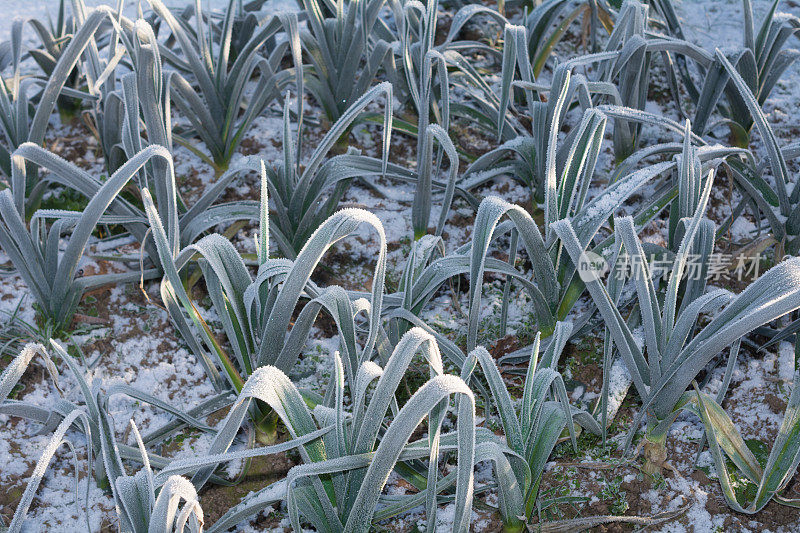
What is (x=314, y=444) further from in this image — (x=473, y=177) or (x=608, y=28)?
(x=608, y=28)

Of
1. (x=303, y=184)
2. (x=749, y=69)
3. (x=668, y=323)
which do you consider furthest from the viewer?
(x=749, y=69)

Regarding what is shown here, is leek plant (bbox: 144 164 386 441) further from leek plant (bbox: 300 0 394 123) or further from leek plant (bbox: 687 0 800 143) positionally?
leek plant (bbox: 687 0 800 143)

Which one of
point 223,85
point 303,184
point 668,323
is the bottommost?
point 668,323

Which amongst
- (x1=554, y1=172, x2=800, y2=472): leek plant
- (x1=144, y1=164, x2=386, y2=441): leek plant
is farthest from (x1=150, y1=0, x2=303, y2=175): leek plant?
(x1=554, y1=172, x2=800, y2=472): leek plant

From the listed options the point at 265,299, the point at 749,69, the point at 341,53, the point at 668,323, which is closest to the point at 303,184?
the point at 265,299

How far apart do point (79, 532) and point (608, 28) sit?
166 centimetres

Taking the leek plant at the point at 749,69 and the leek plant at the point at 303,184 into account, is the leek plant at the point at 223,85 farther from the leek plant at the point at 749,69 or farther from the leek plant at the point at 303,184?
the leek plant at the point at 749,69

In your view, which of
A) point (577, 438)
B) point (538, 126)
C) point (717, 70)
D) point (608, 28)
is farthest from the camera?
point (608, 28)

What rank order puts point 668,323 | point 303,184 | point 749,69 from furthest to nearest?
point 749,69 < point 303,184 < point 668,323

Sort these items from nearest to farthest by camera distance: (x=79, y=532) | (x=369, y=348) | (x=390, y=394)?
1. (x=390, y=394)
2. (x=369, y=348)
3. (x=79, y=532)

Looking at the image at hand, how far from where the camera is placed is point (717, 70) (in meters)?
1.70

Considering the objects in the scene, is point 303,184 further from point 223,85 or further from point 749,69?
point 749,69

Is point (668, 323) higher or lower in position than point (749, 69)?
lower

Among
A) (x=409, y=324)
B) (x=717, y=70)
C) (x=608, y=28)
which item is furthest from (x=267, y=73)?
(x=717, y=70)
